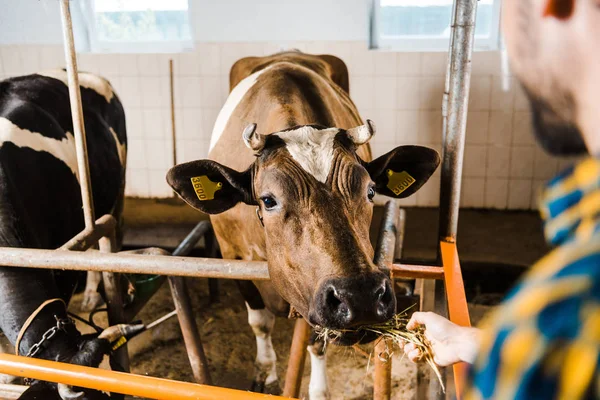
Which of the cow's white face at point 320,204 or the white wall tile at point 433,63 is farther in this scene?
the white wall tile at point 433,63

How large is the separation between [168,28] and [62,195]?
10.2 ft

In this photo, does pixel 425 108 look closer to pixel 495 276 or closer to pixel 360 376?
pixel 495 276

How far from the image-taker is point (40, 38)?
5961mm

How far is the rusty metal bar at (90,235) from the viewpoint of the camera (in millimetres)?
2231

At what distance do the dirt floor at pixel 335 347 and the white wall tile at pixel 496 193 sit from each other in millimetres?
105

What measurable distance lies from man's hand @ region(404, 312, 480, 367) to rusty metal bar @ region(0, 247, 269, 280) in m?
0.68

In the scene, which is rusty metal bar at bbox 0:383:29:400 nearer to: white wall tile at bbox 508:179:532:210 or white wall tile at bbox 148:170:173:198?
white wall tile at bbox 148:170:173:198

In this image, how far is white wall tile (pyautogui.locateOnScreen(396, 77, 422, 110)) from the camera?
5434mm

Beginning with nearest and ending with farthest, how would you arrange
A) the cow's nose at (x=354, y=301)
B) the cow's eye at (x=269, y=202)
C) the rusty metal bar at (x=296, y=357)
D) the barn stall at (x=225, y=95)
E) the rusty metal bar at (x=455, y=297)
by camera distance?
the rusty metal bar at (x=455, y=297) → the cow's nose at (x=354, y=301) → the cow's eye at (x=269, y=202) → the rusty metal bar at (x=296, y=357) → the barn stall at (x=225, y=95)

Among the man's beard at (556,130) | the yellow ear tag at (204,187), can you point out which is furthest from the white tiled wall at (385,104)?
the man's beard at (556,130)

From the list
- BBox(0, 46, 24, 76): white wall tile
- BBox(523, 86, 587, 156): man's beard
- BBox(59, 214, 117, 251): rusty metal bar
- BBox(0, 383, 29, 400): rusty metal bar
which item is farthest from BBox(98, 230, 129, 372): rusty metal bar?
BBox(0, 46, 24, 76): white wall tile

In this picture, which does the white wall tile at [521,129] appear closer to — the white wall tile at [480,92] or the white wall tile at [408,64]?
the white wall tile at [480,92]

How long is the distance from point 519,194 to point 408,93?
158 cm

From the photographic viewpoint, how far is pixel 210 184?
2170 mm
